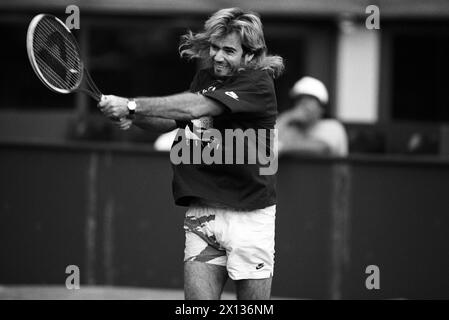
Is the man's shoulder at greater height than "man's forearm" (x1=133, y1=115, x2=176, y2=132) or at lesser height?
greater

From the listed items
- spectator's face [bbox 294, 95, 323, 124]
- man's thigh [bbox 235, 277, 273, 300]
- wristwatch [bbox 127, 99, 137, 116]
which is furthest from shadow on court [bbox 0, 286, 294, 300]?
wristwatch [bbox 127, 99, 137, 116]

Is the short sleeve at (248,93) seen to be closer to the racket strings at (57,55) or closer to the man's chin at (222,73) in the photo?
the man's chin at (222,73)

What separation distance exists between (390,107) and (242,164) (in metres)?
7.16

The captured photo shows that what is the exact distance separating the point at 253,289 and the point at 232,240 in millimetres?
262

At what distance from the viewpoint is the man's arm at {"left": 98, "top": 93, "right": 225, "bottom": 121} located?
4.11 metres

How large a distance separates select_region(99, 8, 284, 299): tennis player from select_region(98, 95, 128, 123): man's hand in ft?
1.21

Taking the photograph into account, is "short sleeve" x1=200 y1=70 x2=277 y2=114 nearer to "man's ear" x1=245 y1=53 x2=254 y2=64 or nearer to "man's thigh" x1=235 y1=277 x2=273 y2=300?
"man's ear" x1=245 y1=53 x2=254 y2=64

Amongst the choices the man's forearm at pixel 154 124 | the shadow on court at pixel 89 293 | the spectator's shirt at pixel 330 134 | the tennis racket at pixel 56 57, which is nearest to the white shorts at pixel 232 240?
the man's forearm at pixel 154 124

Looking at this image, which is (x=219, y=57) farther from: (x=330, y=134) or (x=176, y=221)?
(x=330, y=134)

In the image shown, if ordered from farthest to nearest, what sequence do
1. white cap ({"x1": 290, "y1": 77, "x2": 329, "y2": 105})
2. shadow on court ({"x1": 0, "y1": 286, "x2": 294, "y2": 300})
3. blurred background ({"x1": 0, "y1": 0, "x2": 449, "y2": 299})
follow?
white cap ({"x1": 290, "y1": 77, "x2": 329, "y2": 105})
blurred background ({"x1": 0, "y1": 0, "x2": 449, "y2": 299})
shadow on court ({"x1": 0, "y1": 286, "x2": 294, "y2": 300})

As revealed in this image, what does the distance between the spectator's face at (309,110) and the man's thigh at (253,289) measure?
12.5 feet

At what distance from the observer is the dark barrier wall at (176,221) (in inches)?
277

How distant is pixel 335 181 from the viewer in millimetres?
7164
